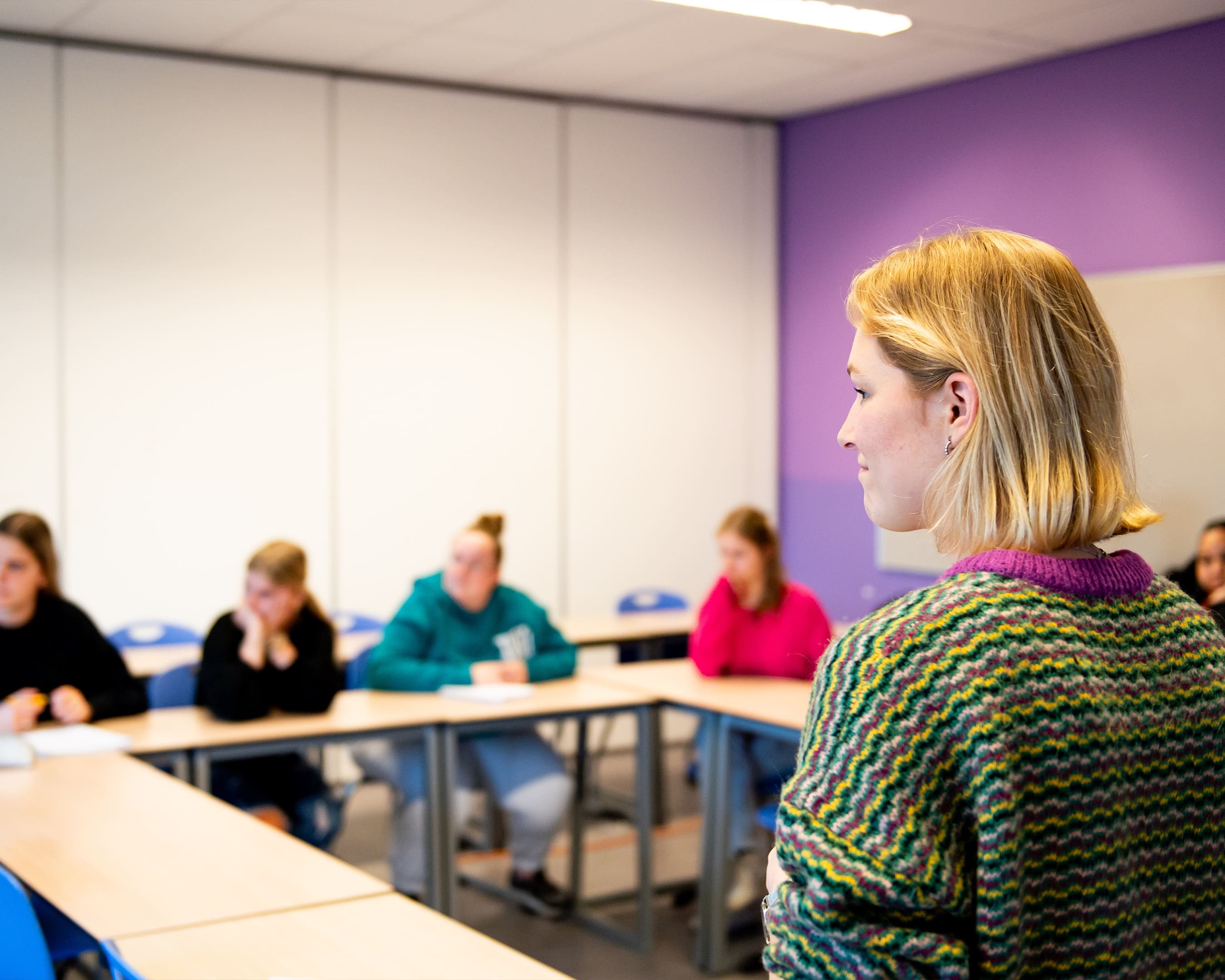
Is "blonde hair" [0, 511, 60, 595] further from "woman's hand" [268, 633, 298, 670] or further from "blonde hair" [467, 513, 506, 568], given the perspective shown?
"blonde hair" [467, 513, 506, 568]

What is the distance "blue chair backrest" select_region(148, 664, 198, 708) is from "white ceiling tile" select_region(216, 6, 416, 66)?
2476 mm

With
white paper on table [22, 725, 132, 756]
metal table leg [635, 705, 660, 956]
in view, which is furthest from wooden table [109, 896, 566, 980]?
metal table leg [635, 705, 660, 956]

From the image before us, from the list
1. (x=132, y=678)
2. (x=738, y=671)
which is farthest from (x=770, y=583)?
(x=132, y=678)

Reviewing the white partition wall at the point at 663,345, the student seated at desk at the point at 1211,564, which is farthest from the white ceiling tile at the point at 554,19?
the student seated at desk at the point at 1211,564

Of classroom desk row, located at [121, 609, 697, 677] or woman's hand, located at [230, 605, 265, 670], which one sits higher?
woman's hand, located at [230, 605, 265, 670]

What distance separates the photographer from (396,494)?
19.1ft

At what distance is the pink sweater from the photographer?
14.0ft

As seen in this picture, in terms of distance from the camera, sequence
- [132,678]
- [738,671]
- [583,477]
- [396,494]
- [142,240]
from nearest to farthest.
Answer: [132,678]
[738,671]
[142,240]
[396,494]
[583,477]

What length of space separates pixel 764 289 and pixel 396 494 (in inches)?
92.8

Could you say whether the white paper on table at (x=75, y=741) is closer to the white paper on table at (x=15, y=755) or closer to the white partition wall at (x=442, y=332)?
the white paper on table at (x=15, y=755)

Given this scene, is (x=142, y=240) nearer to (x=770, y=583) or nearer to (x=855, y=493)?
(x=770, y=583)

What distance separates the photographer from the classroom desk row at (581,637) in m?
4.37

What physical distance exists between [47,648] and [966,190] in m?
4.31

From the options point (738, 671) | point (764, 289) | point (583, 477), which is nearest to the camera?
point (738, 671)
